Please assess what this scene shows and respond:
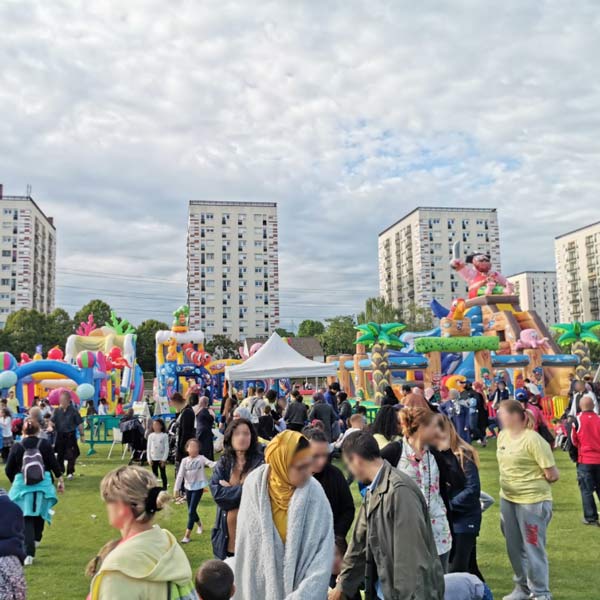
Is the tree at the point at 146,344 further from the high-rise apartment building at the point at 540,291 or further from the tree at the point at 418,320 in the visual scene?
the high-rise apartment building at the point at 540,291

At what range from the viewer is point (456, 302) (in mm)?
23172

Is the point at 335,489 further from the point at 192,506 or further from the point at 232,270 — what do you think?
the point at 232,270

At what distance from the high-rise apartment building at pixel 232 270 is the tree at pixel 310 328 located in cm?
518

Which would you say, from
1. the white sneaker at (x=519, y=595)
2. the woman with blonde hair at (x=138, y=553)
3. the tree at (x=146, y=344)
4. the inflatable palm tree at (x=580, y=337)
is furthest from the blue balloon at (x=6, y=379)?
the tree at (x=146, y=344)

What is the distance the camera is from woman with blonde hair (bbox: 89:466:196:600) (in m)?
2.07

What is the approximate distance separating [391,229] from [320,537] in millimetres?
86993

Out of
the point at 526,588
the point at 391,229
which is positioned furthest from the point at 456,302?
the point at 391,229

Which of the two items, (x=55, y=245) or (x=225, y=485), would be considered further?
(x=55, y=245)

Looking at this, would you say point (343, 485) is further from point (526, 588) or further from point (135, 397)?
point (135, 397)

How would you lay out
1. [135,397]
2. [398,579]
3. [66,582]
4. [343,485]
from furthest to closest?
1. [135,397]
2. [66,582]
3. [343,485]
4. [398,579]

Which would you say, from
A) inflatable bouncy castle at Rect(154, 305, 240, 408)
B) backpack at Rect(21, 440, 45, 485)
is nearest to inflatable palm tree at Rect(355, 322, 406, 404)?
inflatable bouncy castle at Rect(154, 305, 240, 408)

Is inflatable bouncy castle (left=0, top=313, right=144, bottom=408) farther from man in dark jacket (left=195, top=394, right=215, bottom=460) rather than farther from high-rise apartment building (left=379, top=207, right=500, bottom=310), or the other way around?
high-rise apartment building (left=379, top=207, right=500, bottom=310)

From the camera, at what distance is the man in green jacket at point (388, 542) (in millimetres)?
2543

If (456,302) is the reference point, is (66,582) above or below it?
below
